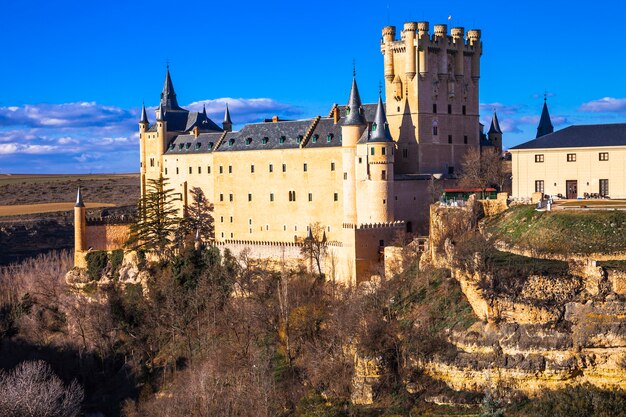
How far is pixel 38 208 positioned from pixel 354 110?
73.9m

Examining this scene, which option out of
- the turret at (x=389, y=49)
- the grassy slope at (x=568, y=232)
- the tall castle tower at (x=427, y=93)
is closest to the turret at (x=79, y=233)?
the tall castle tower at (x=427, y=93)

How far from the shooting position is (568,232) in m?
41.8

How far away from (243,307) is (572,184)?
1868 centimetres

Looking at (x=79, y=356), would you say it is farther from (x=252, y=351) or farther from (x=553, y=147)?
(x=553, y=147)

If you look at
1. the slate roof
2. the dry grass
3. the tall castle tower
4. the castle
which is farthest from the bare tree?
the dry grass

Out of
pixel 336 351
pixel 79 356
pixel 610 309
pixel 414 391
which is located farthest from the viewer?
pixel 79 356

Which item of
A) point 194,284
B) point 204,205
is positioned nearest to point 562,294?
point 194,284

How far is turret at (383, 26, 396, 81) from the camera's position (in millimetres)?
61438

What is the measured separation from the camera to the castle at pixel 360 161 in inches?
2249

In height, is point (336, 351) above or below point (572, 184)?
below

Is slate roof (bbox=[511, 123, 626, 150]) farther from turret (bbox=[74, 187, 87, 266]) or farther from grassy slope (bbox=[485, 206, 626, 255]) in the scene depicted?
turret (bbox=[74, 187, 87, 266])

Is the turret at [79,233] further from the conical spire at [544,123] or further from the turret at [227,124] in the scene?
the conical spire at [544,123]

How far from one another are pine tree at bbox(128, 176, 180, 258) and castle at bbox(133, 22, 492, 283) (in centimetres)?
321

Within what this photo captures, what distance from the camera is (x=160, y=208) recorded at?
69.9 metres
